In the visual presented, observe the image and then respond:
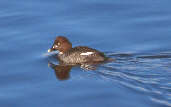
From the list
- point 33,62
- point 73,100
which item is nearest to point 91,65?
point 33,62

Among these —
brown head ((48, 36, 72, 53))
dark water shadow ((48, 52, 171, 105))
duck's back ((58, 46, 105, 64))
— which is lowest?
dark water shadow ((48, 52, 171, 105))

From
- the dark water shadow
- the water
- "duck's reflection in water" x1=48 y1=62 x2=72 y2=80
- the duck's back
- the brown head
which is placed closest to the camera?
the water

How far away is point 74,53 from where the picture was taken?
1553 centimetres

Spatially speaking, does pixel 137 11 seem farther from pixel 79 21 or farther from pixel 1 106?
pixel 1 106

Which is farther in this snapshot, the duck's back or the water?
the duck's back

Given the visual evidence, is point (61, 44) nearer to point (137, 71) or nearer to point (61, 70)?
point (61, 70)

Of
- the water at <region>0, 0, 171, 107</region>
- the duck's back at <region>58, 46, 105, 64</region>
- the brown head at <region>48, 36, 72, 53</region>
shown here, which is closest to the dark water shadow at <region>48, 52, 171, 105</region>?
the water at <region>0, 0, 171, 107</region>

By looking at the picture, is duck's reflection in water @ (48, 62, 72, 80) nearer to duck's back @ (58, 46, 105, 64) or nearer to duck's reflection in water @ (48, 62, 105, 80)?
duck's reflection in water @ (48, 62, 105, 80)

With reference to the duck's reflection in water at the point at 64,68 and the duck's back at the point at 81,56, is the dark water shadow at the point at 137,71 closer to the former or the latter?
the duck's reflection in water at the point at 64,68

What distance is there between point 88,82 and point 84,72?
83 cm

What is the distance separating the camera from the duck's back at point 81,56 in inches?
596

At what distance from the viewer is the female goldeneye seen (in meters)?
15.2

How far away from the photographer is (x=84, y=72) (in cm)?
1455

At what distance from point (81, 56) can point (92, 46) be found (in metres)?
0.88
